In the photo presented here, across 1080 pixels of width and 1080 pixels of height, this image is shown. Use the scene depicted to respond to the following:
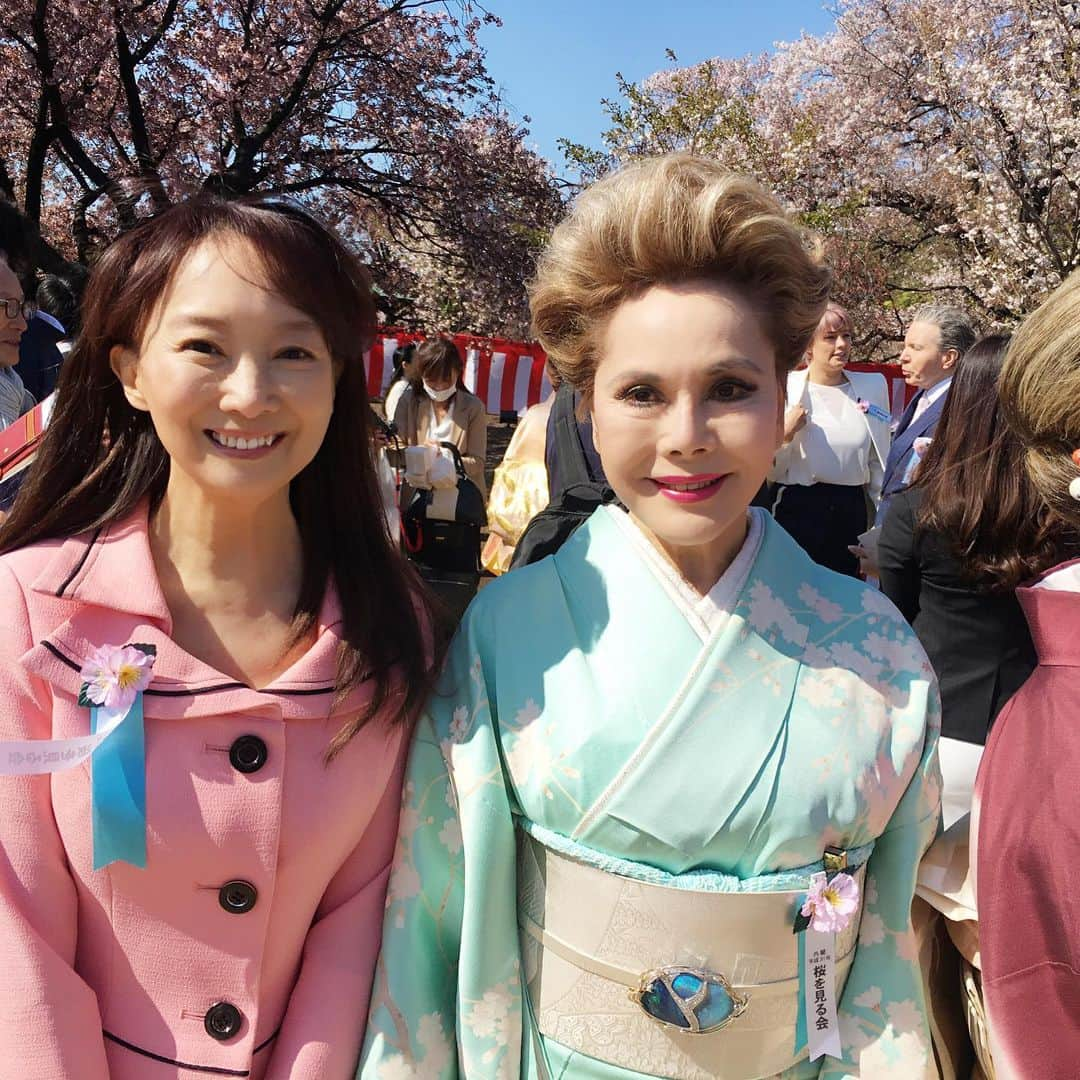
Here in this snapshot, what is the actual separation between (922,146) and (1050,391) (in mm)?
14724

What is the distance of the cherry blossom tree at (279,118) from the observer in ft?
28.9

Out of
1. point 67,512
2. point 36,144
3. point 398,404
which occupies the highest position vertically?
point 36,144

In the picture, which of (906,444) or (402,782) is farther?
(906,444)

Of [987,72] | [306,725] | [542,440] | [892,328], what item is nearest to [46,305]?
[542,440]

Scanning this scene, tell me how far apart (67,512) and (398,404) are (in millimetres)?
4607

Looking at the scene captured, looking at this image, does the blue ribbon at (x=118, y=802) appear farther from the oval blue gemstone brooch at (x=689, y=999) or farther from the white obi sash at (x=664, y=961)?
the oval blue gemstone brooch at (x=689, y=999)

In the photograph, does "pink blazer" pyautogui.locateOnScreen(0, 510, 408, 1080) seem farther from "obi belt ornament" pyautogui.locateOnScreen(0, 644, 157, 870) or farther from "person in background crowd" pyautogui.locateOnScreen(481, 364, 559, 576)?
"person in background crowd" pyautogui.locateOnScreen(481, 364, 559, 576)

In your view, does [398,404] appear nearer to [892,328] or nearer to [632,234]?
[632,234]

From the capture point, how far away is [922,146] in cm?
1410

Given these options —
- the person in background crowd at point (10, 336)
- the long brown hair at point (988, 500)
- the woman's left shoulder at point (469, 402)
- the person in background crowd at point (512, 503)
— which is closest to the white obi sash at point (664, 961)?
the long brown hair at point (988, 500)

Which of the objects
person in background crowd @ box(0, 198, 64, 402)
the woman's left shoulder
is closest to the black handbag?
the woman's left shoulder

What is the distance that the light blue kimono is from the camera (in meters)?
1.38

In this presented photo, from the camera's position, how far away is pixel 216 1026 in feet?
4.39

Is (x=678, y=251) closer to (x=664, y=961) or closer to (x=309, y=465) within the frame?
(x=309, y=465)
